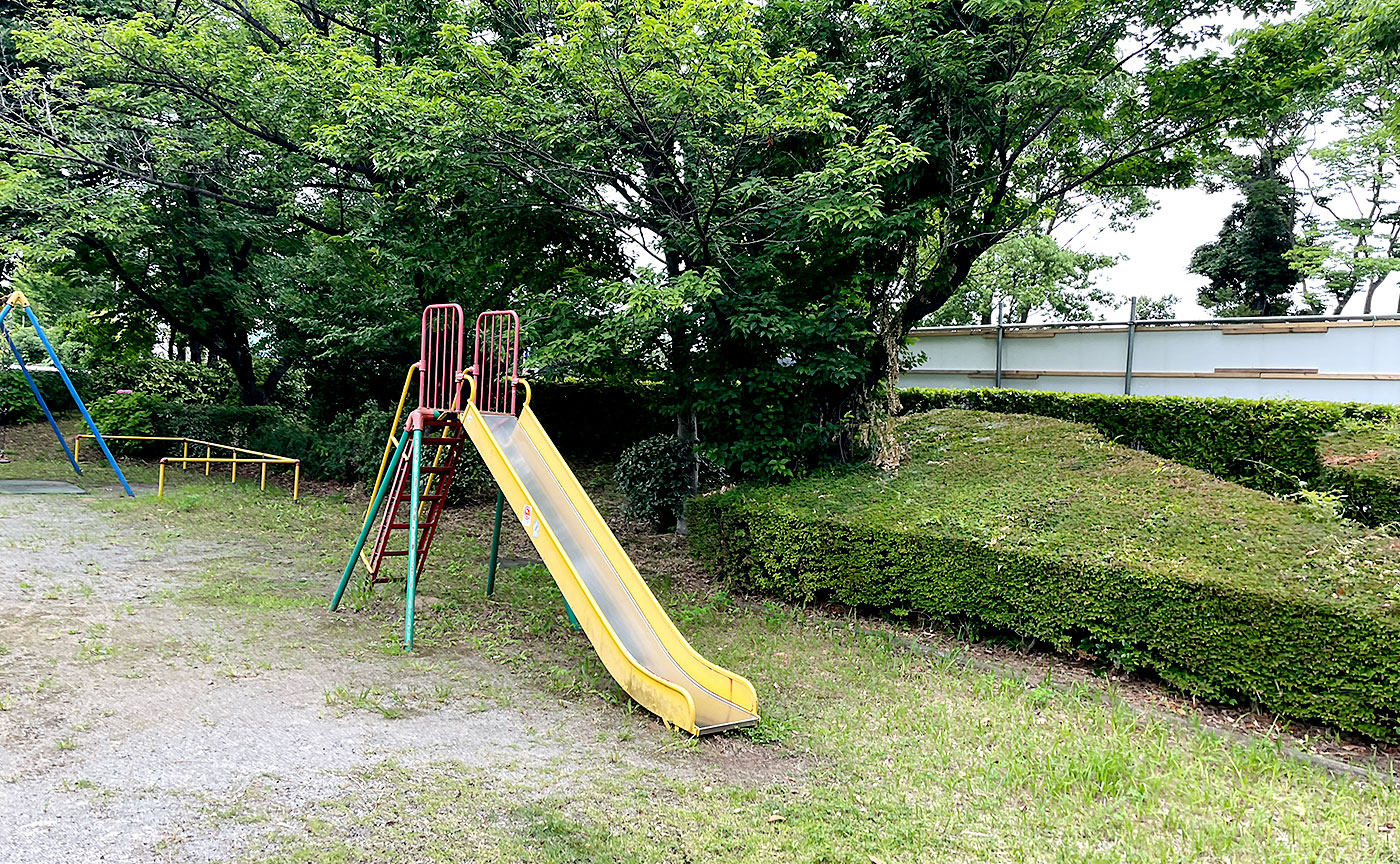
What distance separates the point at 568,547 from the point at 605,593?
1.41 feet

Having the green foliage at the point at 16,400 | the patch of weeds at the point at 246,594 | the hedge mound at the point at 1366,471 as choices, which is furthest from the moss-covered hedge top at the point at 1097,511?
the green foliage at the point at 16,400

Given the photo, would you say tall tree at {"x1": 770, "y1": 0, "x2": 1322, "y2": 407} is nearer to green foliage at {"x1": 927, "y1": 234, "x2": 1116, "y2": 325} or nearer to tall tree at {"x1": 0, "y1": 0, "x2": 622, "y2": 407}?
tall tree at {"x1": 0, "y1": 0, "x2": 622, "y2": 407}

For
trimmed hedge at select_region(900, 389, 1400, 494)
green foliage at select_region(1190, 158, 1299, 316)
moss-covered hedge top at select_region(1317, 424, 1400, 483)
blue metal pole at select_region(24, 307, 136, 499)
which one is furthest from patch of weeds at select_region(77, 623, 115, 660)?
green foliage at select_region(1190, 158, 1299, 316)

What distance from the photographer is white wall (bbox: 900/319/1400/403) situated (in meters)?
8.79

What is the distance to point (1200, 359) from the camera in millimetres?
10039

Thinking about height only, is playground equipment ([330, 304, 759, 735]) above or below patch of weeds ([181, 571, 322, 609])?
above

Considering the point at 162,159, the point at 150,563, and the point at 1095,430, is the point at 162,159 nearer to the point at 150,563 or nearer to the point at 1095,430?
the point at 150,563

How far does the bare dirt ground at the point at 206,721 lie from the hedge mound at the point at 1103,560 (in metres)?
2.80

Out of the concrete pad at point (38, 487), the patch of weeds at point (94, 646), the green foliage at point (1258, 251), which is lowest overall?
the patch of weeds at point (94, 646)

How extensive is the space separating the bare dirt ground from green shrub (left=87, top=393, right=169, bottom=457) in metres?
8.61

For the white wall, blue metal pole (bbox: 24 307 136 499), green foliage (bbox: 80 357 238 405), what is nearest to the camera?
the white wall

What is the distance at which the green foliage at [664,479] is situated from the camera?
10398mm

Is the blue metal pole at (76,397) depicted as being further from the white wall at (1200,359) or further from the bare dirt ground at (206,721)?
the white wall at (1200,359)

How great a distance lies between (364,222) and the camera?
36.8 ft
